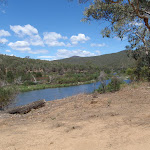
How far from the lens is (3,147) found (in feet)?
9.59

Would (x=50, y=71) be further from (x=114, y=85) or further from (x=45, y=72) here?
(x=114, y=85)

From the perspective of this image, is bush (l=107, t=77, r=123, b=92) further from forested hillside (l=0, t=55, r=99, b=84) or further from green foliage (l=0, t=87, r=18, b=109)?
forested hillside (l=0, t=55, r=99, b=84)

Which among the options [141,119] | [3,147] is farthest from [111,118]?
[3,147]

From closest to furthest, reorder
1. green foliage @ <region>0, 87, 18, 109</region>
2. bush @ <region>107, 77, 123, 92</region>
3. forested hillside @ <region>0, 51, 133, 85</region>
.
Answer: bush @ <region>107, 77, 123, 92</region> → green foliage @ <region>0, 87, 18, 109</region> → forested hillside @ <region>0, 51, 133, 85</region>

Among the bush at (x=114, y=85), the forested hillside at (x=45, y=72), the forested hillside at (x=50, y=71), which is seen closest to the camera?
the bush at (x=114, y=85)

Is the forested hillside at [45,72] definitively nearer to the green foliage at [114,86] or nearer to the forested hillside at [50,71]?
the forested hillside at [50,71]

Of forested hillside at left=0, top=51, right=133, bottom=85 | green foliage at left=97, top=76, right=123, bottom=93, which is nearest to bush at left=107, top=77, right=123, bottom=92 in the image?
green foliage at left=97, top=76, right=123, bottom=93

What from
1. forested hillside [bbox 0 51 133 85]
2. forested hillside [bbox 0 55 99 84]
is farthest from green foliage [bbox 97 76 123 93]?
forested hillside [bbox 0 51 133 85]

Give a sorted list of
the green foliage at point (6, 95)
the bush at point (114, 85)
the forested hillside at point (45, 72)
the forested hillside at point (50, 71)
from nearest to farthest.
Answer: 1. the bush at point (114, 85)
2. the green foliage at point (6, 95)
3. the forested hillside at point (45, 72)
4. the forested hillside at point (50, 71)

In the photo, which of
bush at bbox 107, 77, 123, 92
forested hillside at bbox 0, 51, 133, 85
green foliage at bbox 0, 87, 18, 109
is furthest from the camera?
forested hillside at bbox 0, 51, 133, 85

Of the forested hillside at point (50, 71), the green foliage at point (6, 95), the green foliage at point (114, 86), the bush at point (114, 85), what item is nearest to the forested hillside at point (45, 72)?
the forested hillside at point (50, 71)

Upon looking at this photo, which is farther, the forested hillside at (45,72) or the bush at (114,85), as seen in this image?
the forested hillside at (45,72)

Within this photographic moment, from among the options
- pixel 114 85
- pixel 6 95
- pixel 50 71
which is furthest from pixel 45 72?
pixel 114 85

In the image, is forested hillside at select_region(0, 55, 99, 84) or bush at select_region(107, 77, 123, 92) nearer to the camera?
bush at select_region(107, 77, 123, 92)
